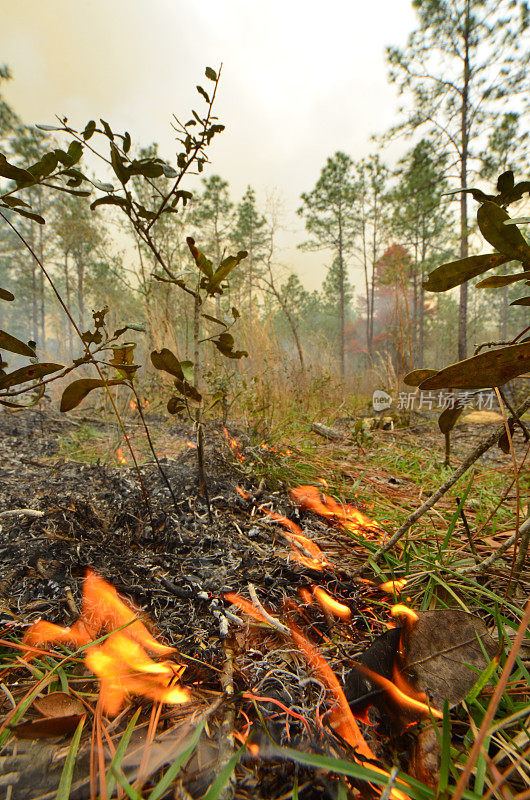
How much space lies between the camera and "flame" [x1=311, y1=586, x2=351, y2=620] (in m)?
0.62

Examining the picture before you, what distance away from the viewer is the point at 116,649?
0.54m

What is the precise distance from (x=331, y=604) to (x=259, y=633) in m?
0.15

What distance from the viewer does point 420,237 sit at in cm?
1223

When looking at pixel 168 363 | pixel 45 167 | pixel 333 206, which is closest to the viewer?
pixel 45 167

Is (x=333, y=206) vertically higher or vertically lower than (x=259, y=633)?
higher

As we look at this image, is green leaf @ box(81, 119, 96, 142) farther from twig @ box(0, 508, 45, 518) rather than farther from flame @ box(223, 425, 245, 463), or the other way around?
flame @ box(223, 425, 245, 463)

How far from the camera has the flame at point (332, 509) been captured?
0.98 metres

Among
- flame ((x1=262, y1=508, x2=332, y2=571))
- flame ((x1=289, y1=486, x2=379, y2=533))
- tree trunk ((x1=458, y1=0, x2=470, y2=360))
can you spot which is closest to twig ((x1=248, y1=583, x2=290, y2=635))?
flame ((x1=262, y1=508, x2=332, y2=571))

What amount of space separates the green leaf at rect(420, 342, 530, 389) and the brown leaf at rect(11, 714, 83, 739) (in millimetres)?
605

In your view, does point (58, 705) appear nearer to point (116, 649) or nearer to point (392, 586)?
point (116, 649)

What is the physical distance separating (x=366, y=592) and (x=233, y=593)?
0.27 m

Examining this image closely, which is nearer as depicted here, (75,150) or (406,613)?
(406,613)

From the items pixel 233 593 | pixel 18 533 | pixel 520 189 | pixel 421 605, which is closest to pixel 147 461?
pixel 18 533

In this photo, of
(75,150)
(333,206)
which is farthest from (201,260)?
(333,206)
